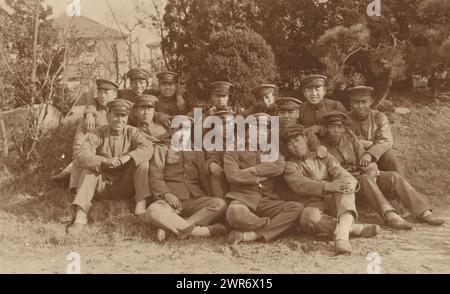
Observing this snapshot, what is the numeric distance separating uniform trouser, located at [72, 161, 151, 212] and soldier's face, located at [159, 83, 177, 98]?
5.40 ft

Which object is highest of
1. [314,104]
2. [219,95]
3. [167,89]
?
[167,89]

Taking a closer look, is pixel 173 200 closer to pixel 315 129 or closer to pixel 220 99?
pixel 220 99

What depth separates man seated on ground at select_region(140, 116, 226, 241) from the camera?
5.58 m

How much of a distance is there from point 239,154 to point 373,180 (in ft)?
5.19

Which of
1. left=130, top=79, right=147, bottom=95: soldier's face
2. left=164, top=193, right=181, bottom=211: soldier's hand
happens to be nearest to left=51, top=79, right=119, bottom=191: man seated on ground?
left=130, top=79, right=147, bottom=95: soldier's face

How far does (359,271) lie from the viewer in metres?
4.70

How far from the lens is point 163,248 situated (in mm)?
5414

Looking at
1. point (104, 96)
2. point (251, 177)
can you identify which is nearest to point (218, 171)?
Result: point (251, 177)

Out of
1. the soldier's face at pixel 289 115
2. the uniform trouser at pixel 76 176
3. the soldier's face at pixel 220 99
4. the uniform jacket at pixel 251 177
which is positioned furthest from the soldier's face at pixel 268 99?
the uniform trouser at pixel 76 176

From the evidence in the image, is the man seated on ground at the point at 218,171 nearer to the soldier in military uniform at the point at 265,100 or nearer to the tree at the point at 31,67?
the soldier in military uniform at the point at 265,100

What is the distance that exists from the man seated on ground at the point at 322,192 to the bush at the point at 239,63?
1814 mm

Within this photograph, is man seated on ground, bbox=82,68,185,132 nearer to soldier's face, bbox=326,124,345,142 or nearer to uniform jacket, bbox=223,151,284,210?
uniform jacket, bbox=223,151,284,210

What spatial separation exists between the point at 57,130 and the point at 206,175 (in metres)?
3.11

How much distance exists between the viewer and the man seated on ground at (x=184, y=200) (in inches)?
220
